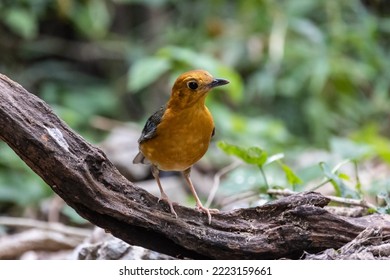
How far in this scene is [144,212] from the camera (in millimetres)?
2596

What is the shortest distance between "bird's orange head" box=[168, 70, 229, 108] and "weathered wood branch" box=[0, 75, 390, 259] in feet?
1.46

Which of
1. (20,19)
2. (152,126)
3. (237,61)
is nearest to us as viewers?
(152,126)

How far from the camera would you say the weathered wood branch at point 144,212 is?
2381mm

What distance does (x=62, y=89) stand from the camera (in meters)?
7.61

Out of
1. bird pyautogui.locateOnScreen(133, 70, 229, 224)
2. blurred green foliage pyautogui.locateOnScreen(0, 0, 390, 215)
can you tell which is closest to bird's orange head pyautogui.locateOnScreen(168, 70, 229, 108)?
bird pyautogui.locateOnScreen(133, 70, 229, 224)

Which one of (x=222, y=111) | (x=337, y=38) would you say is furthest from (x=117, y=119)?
(x=337, y=38)

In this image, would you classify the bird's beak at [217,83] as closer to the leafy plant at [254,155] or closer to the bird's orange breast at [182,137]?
the bird's orange breast at [182,137]

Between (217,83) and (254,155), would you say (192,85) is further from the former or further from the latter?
(254,155)

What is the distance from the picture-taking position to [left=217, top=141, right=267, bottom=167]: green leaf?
330cm

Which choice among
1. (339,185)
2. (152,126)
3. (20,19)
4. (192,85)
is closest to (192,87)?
(192,85)

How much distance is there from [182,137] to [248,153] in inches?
23.8

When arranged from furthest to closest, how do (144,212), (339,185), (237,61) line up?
(237,61) < (339,185) < (144,212)

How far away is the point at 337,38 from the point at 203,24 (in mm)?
1607
